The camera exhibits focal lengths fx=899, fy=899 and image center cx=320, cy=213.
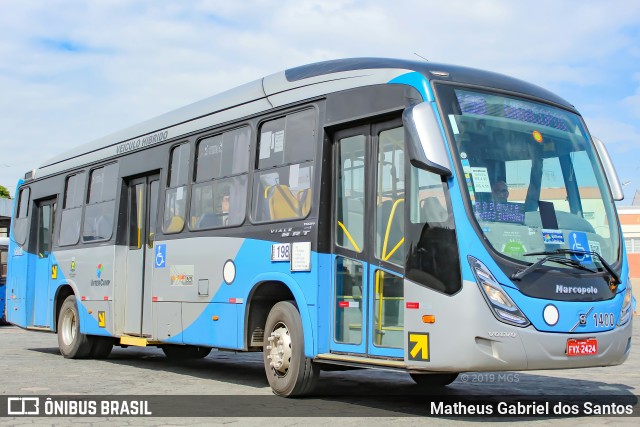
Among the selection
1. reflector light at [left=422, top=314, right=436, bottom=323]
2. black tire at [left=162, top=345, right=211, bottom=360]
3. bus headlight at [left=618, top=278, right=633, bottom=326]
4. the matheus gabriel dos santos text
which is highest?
bus headlight at [left=618, top=278, right=633, bottom=326]

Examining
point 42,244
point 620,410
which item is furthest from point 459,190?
point 42,244

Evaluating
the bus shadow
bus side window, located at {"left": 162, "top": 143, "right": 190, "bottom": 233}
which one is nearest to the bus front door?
bus side window, located at {"left": 162, "top": 143, "right": 190, "bottom": 233}

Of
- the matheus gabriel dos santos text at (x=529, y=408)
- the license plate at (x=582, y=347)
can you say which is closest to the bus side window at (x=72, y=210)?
the matheus gabriel dos santos text at (x=529, y=408)

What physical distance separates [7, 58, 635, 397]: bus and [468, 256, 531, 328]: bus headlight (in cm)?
1

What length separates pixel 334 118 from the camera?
30.3 feet

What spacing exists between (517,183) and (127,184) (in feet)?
24.2

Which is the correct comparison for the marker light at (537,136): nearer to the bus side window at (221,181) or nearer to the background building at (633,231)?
the bus side window at (221,181)

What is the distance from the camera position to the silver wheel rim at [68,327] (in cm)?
1492

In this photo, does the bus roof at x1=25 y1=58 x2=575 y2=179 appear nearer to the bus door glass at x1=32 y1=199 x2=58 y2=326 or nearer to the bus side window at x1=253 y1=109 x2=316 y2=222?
the bus side window at x1=253 y1=109 x2=316 y2=222

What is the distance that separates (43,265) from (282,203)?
773 cm

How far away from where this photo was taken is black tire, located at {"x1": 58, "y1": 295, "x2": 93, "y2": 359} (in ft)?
48.2

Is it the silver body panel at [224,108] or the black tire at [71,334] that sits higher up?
the silver body panel at [224,108]

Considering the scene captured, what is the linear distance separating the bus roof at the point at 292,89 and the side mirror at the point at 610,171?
0.50 metres

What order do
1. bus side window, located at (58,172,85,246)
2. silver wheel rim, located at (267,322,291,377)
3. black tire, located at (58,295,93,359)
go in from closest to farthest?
1. silver wheel rim, located at (267,322,291,377)
2. black tire, located at (58,295,93,359)
3. bus side window, located at (58,172,85,246)
